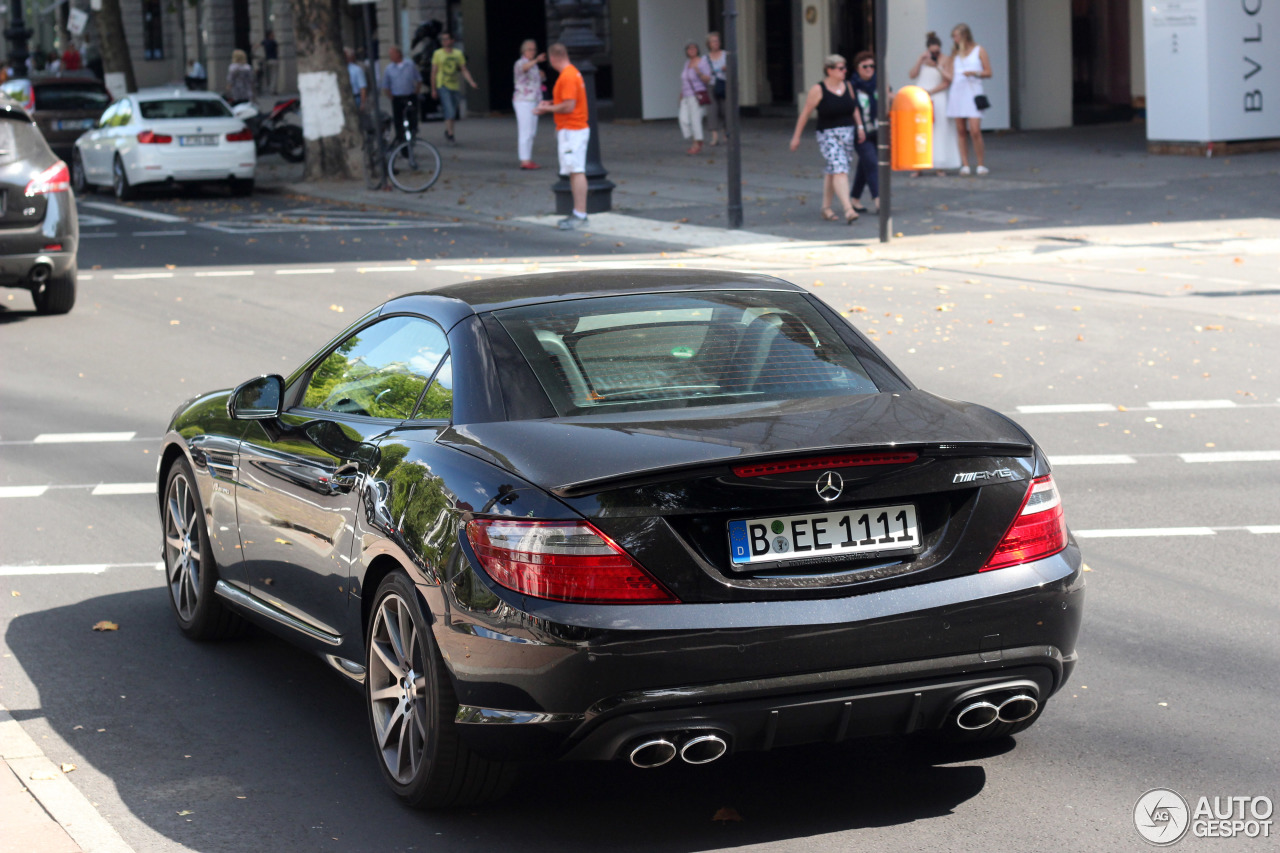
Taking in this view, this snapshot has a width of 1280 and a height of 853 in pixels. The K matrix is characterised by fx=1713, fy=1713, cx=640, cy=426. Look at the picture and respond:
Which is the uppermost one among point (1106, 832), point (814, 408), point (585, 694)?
point (814, 408)

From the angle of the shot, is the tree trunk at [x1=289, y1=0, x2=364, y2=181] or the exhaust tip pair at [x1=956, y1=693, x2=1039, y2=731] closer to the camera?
the exhaust tip pair at [x1=956, y1=693, x2=1039, y2=731]

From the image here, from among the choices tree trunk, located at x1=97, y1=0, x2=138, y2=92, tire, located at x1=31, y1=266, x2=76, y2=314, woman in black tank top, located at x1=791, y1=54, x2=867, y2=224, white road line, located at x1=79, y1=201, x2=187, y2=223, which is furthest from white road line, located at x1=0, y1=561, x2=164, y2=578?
tree trunk, located at x1=97, y1=0, x2=138, y2=92

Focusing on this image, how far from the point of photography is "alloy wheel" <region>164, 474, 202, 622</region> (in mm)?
6426

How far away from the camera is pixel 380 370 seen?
5367 mm

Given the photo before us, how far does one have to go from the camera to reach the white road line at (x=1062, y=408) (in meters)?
10.1

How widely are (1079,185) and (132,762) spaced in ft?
61.3

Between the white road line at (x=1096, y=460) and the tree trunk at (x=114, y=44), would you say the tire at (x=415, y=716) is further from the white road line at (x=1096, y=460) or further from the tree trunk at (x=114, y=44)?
the tree trunk at (x=114, y=44)

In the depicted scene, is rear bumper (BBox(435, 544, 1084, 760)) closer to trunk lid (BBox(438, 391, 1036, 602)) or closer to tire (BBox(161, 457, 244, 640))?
trunk lid (BBox(438, 391, 1036, 602))

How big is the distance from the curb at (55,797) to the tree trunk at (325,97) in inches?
863

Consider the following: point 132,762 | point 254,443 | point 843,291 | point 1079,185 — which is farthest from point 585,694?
point 1079,185

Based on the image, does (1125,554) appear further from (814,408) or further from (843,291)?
(843,291)

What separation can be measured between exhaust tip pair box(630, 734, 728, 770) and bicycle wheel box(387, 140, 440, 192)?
2134 cm

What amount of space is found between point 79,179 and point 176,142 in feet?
11.8

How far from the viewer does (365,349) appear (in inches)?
219
